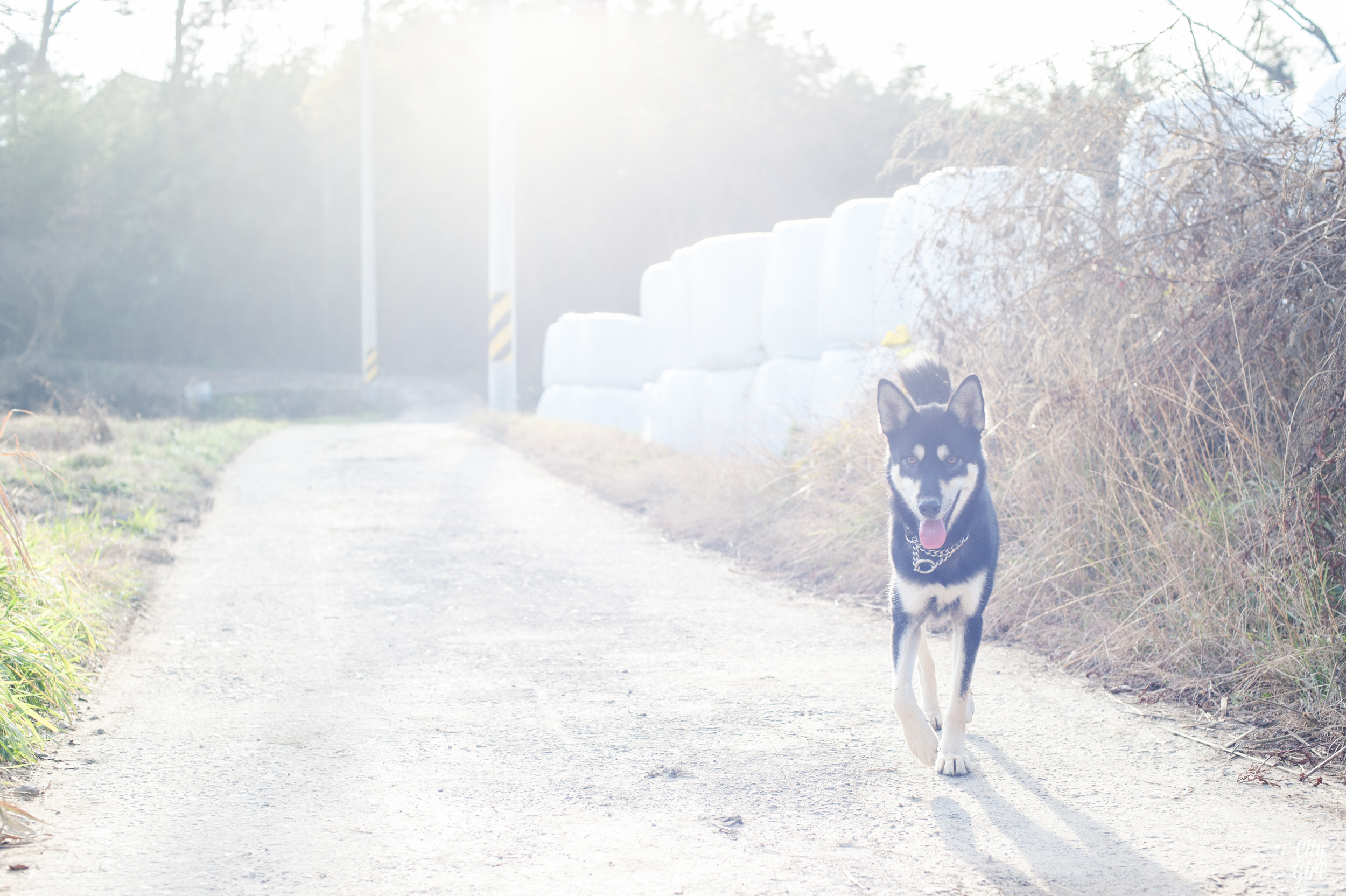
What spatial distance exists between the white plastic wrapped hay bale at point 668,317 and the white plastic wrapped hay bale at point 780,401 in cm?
297

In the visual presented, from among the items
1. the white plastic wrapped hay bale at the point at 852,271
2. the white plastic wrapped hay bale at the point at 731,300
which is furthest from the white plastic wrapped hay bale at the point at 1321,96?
the white plastic wrapped hay bale at the point at 731,300

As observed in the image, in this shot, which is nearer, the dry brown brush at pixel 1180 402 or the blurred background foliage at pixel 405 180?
the dry brown brush at pixel 1180 402

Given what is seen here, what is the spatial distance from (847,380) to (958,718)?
527 cm

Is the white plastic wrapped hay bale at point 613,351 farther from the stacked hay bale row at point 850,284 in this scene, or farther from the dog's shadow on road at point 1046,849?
the dog's shadow on road at point 1046,849

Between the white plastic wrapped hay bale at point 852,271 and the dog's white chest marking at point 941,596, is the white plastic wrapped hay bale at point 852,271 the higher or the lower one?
the higher one

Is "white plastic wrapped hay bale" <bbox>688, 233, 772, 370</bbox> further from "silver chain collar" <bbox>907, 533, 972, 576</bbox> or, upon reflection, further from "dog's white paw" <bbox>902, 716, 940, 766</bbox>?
"dog's white paw" <bbox>902, 716, 940, 766</bbox>

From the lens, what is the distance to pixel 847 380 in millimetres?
8375

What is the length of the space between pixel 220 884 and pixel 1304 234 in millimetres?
4353

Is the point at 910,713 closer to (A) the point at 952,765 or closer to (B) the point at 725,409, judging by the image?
(A) the point at 952,765

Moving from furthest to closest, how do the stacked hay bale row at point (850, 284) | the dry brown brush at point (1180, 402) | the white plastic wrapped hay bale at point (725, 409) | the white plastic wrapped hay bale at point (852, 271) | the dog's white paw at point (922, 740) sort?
the white plastic wrapped hay bale at point (725, 409) < the white plastic wrapped hay bale at point (852, 271) < the stacked hay bale row at point (850, 284) < the dry brown brush at point (1180, 402) < the dog's white paw at point (922, 740)

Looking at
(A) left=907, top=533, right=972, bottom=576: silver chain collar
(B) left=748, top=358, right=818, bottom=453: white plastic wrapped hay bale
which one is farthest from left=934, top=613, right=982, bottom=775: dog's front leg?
(B) left=748, top=358, right=818, bottom=453: white plastic wrapped hay bale

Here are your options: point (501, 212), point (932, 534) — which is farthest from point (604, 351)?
point (932, 534)

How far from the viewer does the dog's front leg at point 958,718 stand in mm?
3281

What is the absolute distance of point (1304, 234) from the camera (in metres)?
4.31
